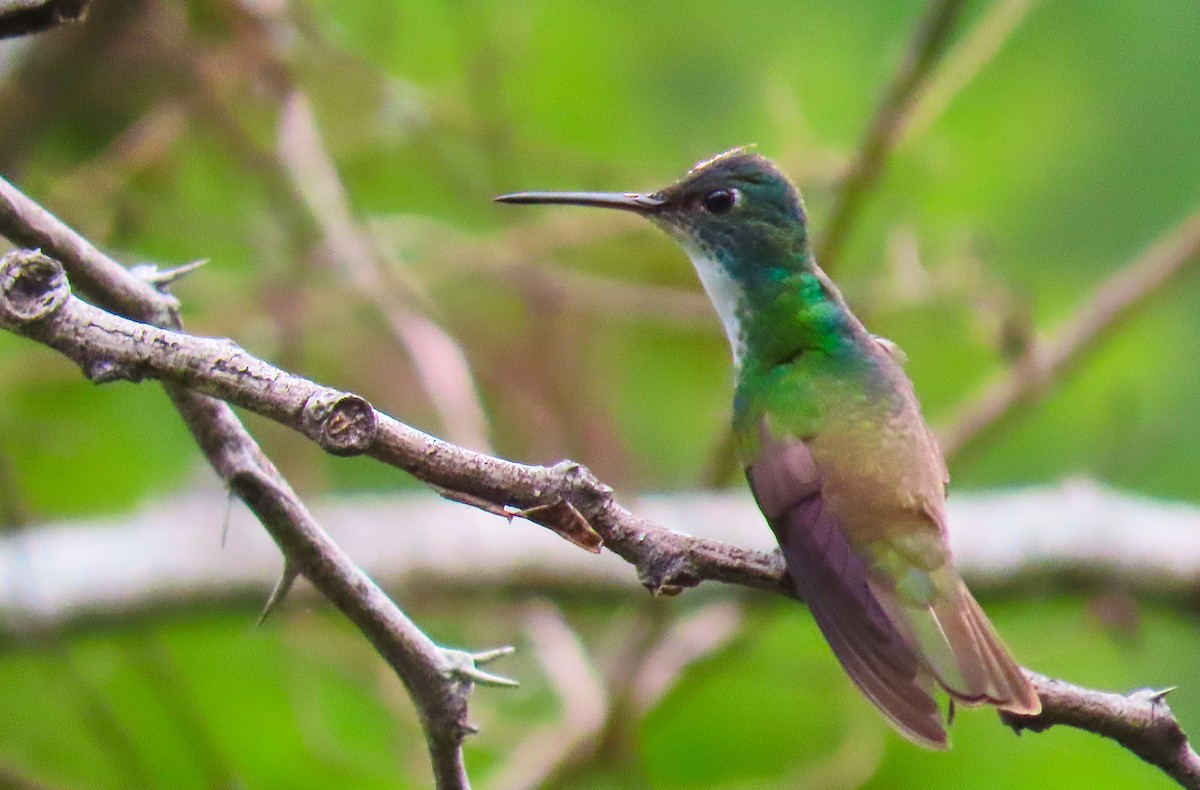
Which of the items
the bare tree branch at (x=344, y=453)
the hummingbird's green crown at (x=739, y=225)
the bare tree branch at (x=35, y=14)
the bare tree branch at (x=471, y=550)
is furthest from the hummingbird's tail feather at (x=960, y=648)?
the bare tree branch at (x=471, y=550)

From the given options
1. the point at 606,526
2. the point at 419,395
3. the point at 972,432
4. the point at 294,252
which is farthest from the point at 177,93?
the point at 606,526

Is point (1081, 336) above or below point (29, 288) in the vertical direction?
below

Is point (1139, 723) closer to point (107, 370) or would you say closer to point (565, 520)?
point (565, 520)

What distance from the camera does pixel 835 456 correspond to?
2.55m

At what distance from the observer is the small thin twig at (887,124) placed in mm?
3775

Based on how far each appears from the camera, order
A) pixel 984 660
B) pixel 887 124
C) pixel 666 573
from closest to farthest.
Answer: pixel 666 573, pixel 984 660, pixel 887 124

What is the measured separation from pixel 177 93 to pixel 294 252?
605 mm

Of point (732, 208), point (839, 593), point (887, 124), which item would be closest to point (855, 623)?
point (839, 593)

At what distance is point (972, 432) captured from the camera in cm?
494

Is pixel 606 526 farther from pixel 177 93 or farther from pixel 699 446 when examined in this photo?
pixel 699 446

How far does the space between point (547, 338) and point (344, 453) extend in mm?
4300

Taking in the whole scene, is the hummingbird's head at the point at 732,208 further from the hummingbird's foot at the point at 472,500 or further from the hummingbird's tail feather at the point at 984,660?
the hummingbird's foot at the point at 472,500

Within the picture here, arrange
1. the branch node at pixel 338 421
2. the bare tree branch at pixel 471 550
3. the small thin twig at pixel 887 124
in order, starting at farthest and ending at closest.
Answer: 1. the bare tree branch at pixel 471 550
2. the small thin twig at pixel 887 124
3. the branch node at pixel 338 421

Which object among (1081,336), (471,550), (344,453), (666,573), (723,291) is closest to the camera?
(344,453)
